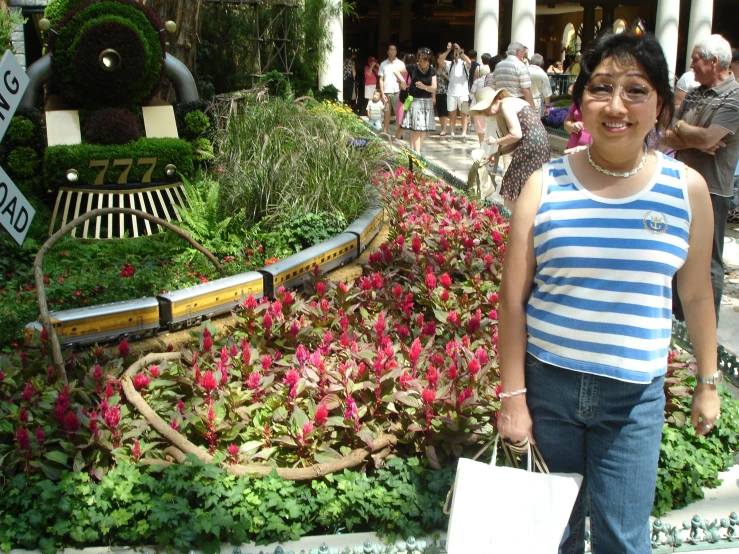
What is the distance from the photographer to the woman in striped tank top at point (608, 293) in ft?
7.18

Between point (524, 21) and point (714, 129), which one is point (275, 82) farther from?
point (714, 129)

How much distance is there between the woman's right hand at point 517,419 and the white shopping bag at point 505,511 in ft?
0.46

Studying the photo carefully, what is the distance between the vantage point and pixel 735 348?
218 inches

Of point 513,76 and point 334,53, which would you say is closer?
point 513,76

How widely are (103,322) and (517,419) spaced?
2.89 m

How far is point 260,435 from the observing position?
3523 millimetres

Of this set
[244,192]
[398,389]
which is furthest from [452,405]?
[244,192]

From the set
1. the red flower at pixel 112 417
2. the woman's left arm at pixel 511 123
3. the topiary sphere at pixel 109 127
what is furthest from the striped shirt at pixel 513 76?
the red flower at pixel 112 417

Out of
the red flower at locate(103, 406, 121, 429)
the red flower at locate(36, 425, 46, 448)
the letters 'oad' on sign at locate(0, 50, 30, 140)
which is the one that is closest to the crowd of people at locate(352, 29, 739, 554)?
the red flower at locate(103, 406, 121, 429)

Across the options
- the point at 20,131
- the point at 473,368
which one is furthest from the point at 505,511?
the point at 20,131

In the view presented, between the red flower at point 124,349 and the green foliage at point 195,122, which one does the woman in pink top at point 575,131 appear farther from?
the red flower at point 124,349

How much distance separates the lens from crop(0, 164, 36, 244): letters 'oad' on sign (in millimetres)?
4020

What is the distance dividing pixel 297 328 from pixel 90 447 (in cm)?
136

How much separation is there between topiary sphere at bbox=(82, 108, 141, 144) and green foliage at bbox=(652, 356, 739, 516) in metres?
5.21
